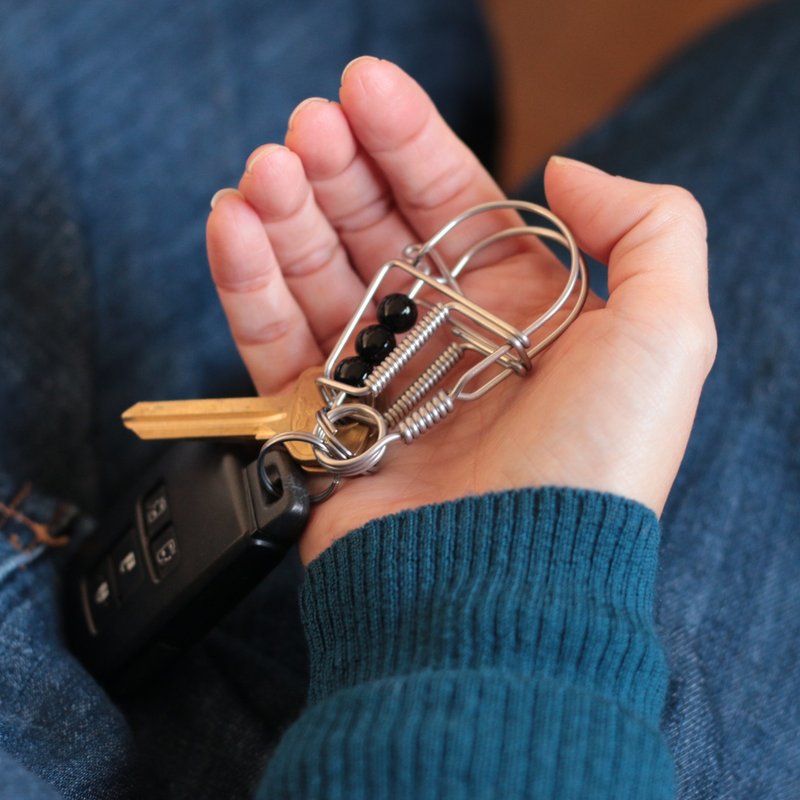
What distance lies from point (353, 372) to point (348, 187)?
0.54ft

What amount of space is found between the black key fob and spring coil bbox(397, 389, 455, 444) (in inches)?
3.0

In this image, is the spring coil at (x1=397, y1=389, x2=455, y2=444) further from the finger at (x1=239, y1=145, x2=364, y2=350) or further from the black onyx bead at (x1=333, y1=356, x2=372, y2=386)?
the finger at (x1=239, y1=145, x2=364, y2=350)

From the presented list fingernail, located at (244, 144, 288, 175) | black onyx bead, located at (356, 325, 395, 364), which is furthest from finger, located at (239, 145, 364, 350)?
black onyx bead, located at (356, 325, 395, 364)

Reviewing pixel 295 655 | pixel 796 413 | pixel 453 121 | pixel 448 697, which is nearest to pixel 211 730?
pixel 295 655

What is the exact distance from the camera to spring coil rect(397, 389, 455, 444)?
0.56 meters

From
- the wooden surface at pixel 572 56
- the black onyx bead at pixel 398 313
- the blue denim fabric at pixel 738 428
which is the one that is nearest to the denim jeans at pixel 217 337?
the blue denim fabric at pixel 738 428

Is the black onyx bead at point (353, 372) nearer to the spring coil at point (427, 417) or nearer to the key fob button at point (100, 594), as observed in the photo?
the spring coil at point (427, 417)

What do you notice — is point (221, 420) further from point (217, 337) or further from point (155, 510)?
point (217, 337)

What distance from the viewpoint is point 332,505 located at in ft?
1.91

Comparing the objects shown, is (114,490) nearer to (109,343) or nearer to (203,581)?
Result: (109,343)

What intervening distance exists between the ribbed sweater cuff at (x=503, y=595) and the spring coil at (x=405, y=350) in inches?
4.1

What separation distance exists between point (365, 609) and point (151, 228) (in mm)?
467

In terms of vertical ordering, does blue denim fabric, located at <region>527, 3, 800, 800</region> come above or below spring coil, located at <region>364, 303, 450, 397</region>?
below

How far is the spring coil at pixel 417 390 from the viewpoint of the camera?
590 mm
